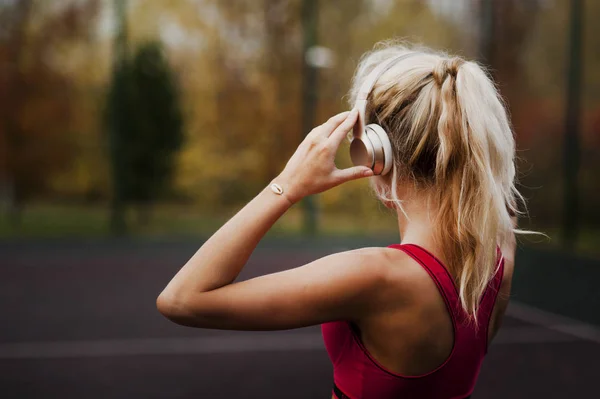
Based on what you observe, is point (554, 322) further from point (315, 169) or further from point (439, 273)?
point (315, 169)

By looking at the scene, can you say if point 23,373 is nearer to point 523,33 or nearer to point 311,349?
point 311,349

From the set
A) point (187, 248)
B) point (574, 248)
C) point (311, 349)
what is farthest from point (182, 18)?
point (311, 349)

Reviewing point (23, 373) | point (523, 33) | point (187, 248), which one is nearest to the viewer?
point (23, 373)

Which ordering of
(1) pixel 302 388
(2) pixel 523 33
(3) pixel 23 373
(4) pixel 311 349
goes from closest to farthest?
(1) pixel 302 388 → (3) pixel 23 373 → (4) pixel 311 349 → (2) pixel 523 33

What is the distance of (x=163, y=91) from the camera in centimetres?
1519

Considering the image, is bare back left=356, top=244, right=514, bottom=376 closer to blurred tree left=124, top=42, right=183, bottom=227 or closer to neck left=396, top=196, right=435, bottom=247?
neck left=396, top=196, right=435, bottom=247

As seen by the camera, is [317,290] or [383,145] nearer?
[317,290]

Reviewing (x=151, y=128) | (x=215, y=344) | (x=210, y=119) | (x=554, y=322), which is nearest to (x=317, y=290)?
(x=215, y=344)

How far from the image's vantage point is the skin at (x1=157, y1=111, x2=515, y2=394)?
1.30 meters

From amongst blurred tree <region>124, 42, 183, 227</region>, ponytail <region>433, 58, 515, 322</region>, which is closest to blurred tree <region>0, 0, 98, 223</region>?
blurred tree <region>124, 42, 183, 227</region>

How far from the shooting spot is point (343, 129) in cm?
138

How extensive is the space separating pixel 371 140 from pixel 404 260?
0.24m

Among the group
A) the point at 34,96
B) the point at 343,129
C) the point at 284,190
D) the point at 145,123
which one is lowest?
the point at 145,123

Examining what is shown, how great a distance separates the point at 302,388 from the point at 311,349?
130cm
